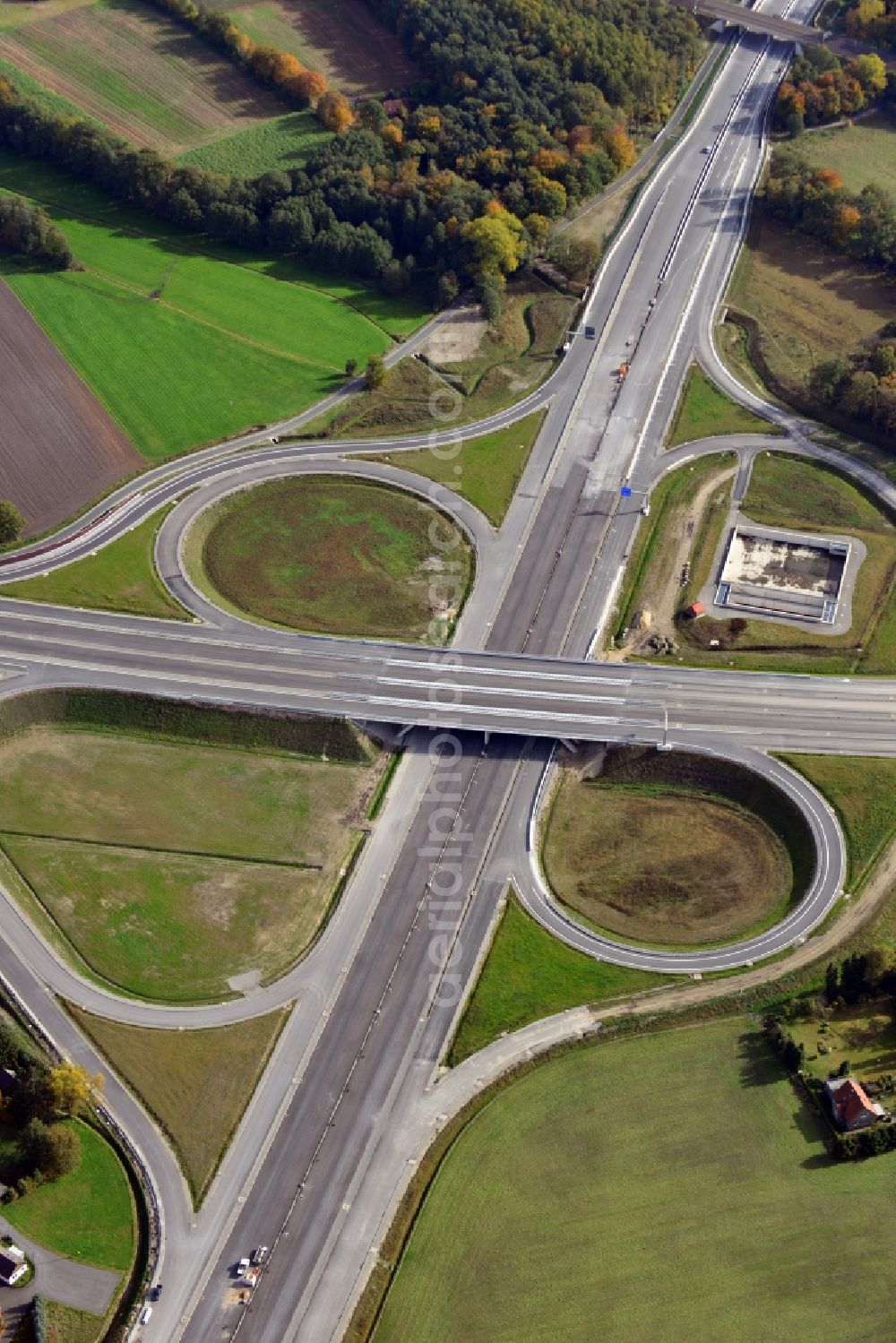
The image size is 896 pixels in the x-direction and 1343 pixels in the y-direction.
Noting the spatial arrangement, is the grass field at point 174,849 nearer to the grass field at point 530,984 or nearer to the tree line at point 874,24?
the grass field at point 530,984

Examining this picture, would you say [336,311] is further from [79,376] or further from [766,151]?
[766,151]

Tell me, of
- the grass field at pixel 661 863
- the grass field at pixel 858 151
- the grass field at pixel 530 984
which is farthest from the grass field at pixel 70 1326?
the grass field at pixel 858 151

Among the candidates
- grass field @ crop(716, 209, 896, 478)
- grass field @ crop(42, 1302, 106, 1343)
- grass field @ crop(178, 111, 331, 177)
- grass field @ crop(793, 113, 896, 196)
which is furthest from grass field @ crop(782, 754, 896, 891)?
grass field @ crop(178, 111, 331, 177)

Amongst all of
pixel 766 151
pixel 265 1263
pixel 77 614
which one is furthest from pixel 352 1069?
pixel 766 151

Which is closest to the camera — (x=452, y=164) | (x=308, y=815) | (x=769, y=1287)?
(x=769, y=1287)

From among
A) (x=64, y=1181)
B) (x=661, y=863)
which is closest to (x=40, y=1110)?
(x=64, y=1181)

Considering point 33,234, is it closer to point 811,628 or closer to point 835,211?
point 835,211

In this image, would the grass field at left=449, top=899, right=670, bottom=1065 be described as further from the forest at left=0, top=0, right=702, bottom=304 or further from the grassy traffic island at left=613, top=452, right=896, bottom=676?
the forest at left=0, top=0, right=702, bottom=304
